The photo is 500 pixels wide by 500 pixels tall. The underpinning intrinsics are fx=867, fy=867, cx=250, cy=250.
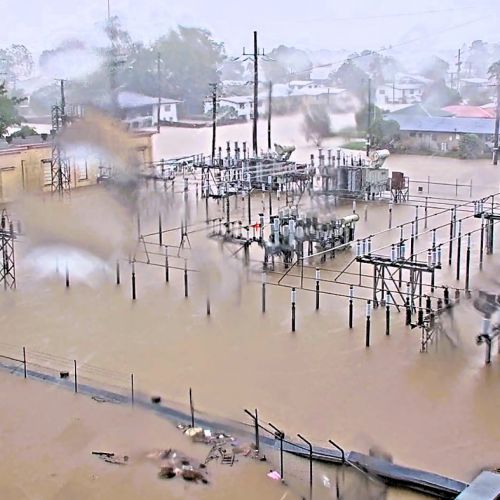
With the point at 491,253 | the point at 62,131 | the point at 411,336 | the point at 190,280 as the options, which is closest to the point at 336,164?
the point at 62,131

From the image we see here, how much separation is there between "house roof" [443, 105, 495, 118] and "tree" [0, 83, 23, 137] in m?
10.3

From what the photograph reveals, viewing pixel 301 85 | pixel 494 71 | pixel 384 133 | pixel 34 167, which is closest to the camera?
pixel 34 167

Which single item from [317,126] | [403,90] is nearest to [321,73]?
[403,90]

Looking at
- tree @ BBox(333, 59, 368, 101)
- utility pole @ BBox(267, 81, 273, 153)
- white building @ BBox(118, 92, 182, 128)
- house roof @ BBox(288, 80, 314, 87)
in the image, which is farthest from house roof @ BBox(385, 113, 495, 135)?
white building @ BBox(118, 92, 182, 128)

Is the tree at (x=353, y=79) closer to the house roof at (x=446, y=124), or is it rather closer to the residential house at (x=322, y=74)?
the residential house at (x=322, y=74)

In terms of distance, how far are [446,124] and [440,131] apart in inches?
12.2

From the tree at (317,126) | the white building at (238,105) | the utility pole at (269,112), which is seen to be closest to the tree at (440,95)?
the tree at (317,126)

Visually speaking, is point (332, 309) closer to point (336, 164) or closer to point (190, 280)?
point (190, 280)

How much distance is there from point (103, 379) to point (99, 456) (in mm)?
1549

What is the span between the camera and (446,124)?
20234 millimetres

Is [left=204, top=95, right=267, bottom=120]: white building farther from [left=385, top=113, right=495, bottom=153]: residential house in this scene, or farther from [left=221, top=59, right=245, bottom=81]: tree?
[left=385, top=113, right=495, bottom=153]: residential house

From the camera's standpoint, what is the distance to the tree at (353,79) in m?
21.2

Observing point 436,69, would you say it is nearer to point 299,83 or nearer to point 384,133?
point 299,83

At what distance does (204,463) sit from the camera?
16.2ft
